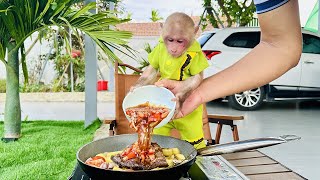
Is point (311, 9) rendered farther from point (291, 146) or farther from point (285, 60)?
point (285, 60)

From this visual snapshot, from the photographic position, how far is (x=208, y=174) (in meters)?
1.42

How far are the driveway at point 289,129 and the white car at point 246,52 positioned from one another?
0.26 meters

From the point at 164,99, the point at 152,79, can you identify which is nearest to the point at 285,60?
the point at 164,99

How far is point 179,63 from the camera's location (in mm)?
2318

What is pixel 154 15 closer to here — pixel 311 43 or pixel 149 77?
pixel 311 43

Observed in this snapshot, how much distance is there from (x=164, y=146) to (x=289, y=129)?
4246 mm

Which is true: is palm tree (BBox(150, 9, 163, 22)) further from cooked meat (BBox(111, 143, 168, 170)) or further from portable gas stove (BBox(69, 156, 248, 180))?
cooked meat (BBox(111, 143, 168, 170))

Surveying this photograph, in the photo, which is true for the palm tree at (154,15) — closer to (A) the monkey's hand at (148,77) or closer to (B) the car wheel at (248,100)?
(B) the car wheel at (248,100)

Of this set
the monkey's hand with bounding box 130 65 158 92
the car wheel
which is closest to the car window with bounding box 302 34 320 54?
the car wheel

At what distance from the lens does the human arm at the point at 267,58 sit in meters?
1.07

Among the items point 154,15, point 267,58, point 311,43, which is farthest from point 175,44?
point 154,15

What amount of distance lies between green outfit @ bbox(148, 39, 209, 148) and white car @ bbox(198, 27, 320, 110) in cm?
437

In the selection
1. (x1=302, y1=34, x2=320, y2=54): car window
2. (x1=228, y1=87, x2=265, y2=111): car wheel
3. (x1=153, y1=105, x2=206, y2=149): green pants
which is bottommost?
(x1=228, y1=87, x2=265, y2=111): car wheel

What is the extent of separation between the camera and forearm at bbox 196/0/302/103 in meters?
1.07
